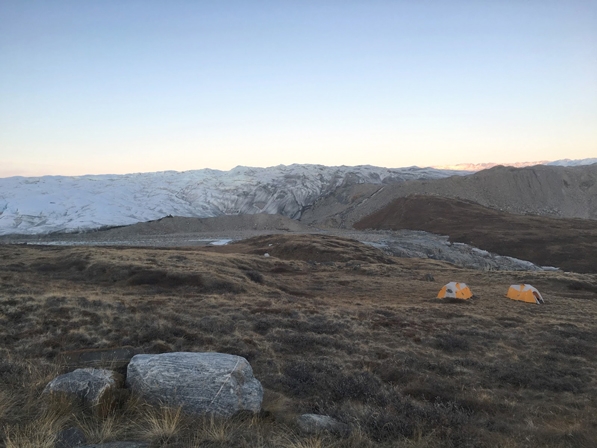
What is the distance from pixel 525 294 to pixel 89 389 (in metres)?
25.5

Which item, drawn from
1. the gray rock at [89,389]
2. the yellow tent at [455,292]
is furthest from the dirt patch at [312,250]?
the gray rock at [89,389]

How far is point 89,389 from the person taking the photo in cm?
612

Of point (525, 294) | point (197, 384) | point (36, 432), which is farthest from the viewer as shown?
point (525, 294)

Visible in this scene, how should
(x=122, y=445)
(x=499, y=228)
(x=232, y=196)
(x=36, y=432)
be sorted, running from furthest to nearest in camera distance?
1. (x=232, y=196)
2. (x=499, y=228)
3. (x=122, y=445)
4. (x=36, y=432)

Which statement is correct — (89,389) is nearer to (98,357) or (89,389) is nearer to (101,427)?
(101,427)

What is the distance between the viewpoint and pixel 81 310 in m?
13.7

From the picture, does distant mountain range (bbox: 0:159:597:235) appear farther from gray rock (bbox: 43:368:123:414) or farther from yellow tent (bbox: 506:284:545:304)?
gray rock (bbox: 43:368:123:414)

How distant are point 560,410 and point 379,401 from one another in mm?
3769

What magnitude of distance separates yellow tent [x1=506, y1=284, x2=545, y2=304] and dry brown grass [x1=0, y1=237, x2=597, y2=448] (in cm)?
92

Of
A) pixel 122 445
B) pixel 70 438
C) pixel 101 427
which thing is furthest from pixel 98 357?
pixel 122 445

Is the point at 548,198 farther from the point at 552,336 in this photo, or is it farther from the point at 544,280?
the point at 552,336

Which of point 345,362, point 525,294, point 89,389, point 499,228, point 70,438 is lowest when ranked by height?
point 499,228

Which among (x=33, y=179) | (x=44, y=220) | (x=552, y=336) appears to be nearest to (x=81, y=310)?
(x=552, y=336)

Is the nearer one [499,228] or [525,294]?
[525,294]
